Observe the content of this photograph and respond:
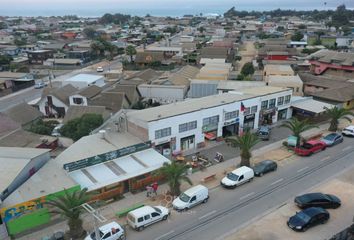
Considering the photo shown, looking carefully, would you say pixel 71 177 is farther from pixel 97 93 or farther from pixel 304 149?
pixel 97 93

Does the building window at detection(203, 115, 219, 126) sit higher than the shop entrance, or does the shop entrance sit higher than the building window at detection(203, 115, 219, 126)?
the building window at detection(203, 115, 219, 126)

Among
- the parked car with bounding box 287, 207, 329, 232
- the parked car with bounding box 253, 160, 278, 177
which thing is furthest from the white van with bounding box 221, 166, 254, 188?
the parked car with bounding box 287, 207, 329, 232

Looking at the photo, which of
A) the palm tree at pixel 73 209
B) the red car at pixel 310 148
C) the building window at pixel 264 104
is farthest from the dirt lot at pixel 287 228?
the building window at pixel 264 104

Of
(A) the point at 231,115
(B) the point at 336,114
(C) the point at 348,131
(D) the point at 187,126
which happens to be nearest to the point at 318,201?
(D) the point at 187,126

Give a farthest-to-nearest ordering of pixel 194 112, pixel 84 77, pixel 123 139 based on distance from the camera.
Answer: pixel 84 77, pixel 194 112, pixel 123 139

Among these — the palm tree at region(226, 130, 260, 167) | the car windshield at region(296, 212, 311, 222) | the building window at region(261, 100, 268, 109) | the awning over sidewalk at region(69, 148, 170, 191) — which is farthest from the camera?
the building window at region(261, 100, 268, 109)

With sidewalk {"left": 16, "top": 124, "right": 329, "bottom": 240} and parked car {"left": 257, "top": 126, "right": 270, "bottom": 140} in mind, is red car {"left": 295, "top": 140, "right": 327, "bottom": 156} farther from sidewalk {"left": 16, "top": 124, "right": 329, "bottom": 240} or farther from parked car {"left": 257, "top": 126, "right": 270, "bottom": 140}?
parked car {"left": 257, "top": 126, "right": 270, "bottom": 140}

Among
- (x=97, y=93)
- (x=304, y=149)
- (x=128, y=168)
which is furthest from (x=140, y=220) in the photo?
(x=97, y=93)
